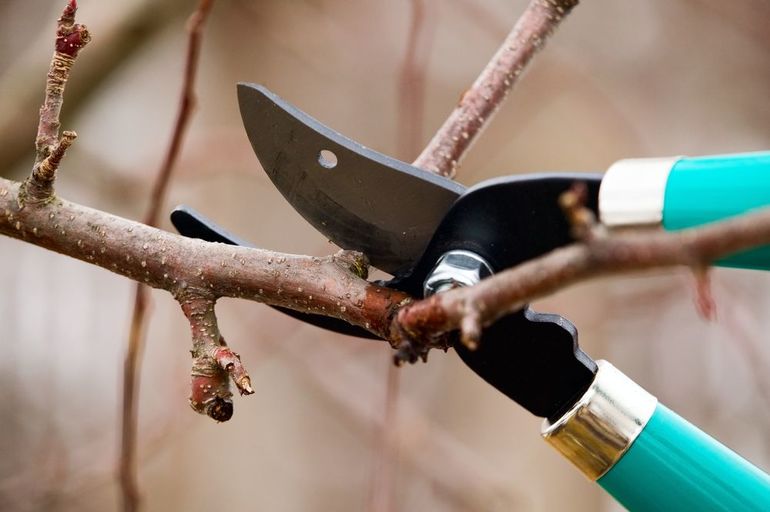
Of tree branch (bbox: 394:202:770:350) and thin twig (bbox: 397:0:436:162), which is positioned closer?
tree branch (bbox: 394:202:770:350)

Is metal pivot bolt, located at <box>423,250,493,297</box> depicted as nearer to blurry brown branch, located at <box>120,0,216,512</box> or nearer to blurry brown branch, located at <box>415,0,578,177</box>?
blurry brown branch, located at <box>415,0,578,177</box>

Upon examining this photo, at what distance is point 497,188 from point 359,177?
8 cm

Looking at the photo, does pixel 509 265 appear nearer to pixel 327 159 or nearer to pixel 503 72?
pixel 327 159

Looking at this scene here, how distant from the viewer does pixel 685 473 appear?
0.46m

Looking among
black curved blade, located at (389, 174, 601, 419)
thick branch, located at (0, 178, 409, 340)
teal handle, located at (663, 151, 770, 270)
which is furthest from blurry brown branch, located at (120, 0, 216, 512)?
teal handle, located at (663, 151, 770, 270)

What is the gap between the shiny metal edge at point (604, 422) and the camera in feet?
1.52

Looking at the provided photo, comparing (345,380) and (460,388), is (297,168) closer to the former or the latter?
(345,380)

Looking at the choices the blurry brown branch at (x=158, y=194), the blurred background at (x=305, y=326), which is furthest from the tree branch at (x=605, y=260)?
the blurred background at (x=305, y=326)

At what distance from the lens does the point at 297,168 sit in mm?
474

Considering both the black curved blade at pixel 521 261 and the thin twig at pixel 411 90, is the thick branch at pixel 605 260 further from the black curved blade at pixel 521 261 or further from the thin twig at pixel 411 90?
the thin twig at pixel 411 90

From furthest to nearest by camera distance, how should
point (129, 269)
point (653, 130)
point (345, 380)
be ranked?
1. point (653, 130)
2. point (345, 380)
3. point (129, 269)

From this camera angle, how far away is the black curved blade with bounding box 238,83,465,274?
0.46 metres

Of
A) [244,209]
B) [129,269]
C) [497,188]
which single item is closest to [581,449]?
[497,188]

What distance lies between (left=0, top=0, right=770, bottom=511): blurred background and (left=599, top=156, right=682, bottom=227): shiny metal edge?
3.15 ft
